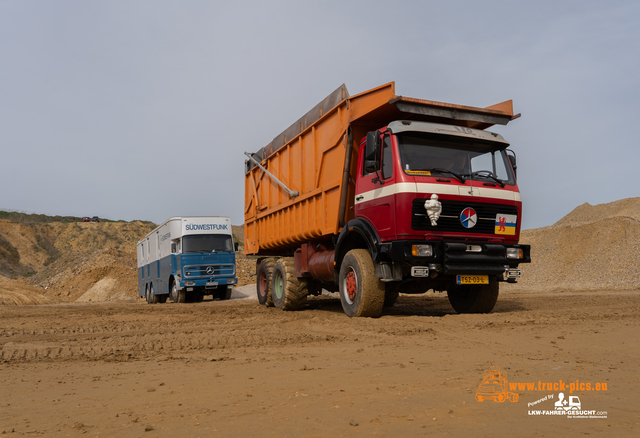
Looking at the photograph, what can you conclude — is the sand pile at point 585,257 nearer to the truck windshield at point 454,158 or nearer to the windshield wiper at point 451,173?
the truck windshield at point 454,158

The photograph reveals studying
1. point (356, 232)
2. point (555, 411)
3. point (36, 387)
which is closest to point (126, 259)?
point (356, 232)

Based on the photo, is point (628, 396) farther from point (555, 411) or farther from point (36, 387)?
point (36, 387)

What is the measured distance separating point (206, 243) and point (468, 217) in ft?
47.3

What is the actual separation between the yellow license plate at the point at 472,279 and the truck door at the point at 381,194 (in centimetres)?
138

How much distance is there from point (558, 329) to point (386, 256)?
2751mm

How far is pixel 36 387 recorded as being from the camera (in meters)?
4.59

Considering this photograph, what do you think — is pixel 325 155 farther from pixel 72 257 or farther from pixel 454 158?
pixel 72 257

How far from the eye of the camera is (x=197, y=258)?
802 inches

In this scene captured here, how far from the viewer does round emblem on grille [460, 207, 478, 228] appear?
8219mm

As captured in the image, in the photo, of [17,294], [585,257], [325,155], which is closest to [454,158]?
[325,155]

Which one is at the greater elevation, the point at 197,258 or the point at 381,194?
the point at 381,194

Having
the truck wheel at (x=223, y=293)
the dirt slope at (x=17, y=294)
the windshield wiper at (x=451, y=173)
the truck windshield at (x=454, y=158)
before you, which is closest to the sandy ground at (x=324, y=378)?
the windshield wiper at (x=451, y=173)

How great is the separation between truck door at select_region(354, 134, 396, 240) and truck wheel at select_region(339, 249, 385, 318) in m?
0.64

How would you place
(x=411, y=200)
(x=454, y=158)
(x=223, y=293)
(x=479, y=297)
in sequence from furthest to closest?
(x=223, y=293) → (x=479, y=297) → (x=454, y=158) → (x=411, y=200)
